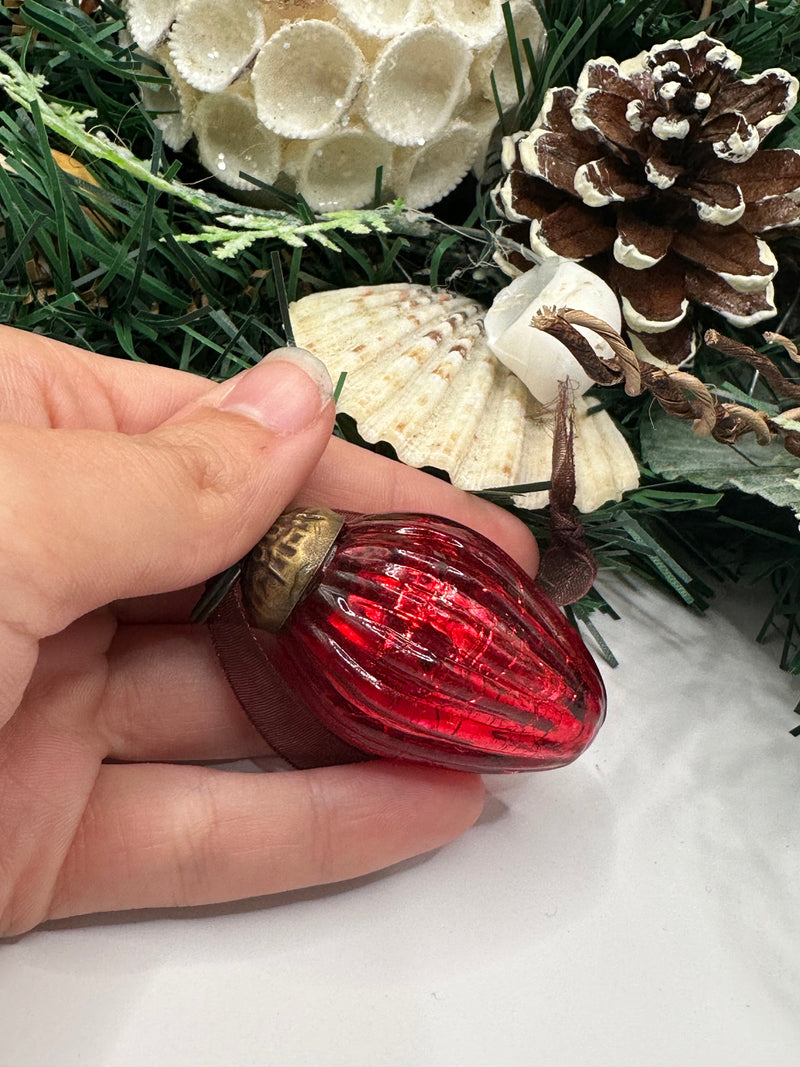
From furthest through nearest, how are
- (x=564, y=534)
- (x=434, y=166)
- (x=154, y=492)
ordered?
(x=434, y=166), (x=564, y=534), (x=154, y=492)

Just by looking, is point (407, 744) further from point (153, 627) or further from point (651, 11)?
point (651, 11)

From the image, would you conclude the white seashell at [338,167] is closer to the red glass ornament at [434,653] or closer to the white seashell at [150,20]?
the white seashell at [150,20]

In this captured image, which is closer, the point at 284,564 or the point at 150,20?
the point at 284,564

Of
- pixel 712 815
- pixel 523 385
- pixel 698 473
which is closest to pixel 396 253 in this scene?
pixel 523 385

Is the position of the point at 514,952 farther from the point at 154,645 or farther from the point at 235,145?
the point at 235,145

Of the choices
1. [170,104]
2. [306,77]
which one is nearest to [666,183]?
[306,77]

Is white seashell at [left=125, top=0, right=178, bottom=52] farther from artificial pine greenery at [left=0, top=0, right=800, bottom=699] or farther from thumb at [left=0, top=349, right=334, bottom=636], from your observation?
thumb at [left=0, top=349, right=334, bottom=636]

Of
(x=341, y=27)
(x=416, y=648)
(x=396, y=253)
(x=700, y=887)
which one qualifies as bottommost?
(x=700, y=887)
